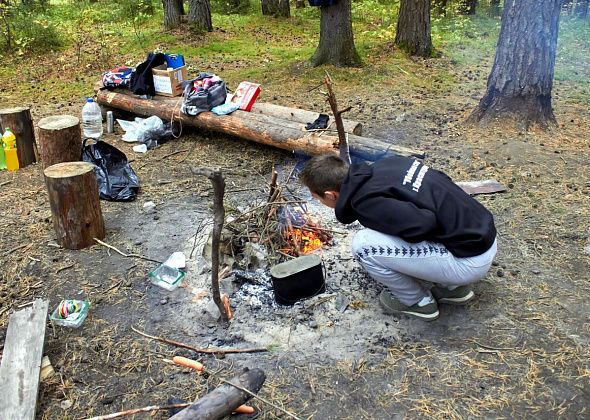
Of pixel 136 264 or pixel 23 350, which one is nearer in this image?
pixel 23 350

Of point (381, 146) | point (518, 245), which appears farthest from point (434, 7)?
point (518, 245)

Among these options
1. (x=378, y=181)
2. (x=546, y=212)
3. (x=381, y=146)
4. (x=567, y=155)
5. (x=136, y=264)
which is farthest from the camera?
(x=567, y=155)

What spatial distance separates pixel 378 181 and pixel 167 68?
482 cm

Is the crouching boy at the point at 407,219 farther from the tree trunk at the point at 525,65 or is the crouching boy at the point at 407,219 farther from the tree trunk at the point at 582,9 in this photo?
the tree trunk at the point at 582,9

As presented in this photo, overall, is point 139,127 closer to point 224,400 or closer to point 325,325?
point 325,325

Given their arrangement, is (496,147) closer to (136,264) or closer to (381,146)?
(381,146)

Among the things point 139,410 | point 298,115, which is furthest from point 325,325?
point 298,115

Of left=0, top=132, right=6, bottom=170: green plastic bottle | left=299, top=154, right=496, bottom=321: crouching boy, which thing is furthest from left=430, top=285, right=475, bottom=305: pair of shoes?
left=0, top=132, right=6, bottom=170: green plastic bottle

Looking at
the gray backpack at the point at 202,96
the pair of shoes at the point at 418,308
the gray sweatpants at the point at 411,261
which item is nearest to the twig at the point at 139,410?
the gray sweatpants at the point at 411,261

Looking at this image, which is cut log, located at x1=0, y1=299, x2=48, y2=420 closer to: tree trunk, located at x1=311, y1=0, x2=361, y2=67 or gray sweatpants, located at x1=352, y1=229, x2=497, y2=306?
gray sweatpants, located at x1=352, y1=229, x2=497, y2=306

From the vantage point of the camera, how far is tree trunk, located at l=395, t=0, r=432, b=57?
9.77 metres

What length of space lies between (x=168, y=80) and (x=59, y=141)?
1837 millimetres

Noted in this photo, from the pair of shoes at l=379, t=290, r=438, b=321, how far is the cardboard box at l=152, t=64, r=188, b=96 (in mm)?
4491

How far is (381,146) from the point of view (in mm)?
5332
